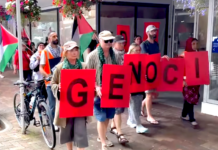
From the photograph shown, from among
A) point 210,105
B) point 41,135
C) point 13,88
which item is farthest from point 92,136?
point 13,88

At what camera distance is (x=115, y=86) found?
3.98 metres

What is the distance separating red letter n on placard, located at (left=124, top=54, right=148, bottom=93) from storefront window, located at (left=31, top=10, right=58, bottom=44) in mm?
8134

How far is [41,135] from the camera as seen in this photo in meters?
5.08

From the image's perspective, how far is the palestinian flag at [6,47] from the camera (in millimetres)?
5066

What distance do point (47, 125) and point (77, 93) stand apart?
4.09ft

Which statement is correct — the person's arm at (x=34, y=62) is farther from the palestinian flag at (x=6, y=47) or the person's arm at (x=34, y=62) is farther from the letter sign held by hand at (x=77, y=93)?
the letter sign held by hand at (x=77, y=93)

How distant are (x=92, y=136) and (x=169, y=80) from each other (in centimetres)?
177

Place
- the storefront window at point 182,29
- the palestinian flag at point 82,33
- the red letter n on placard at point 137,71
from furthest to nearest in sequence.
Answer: the storefront window at point 182,29, the palestinian flag at point 82,33, the red letter n on placard at point 137,71

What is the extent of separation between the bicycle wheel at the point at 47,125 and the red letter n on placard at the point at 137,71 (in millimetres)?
1452

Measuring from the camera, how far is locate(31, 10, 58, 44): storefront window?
41.3 ft

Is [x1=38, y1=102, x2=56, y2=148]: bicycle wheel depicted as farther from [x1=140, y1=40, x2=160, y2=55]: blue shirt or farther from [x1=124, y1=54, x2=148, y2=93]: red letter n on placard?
[x1=140, y1=40, x2=160, y2=55]: blue shirt

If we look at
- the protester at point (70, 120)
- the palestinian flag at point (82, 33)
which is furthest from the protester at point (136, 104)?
the protester at point (70, 120)

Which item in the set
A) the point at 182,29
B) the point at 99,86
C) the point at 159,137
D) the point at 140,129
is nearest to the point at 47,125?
the point at 99,86

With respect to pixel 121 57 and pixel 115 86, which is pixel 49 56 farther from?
pixel 115 86
